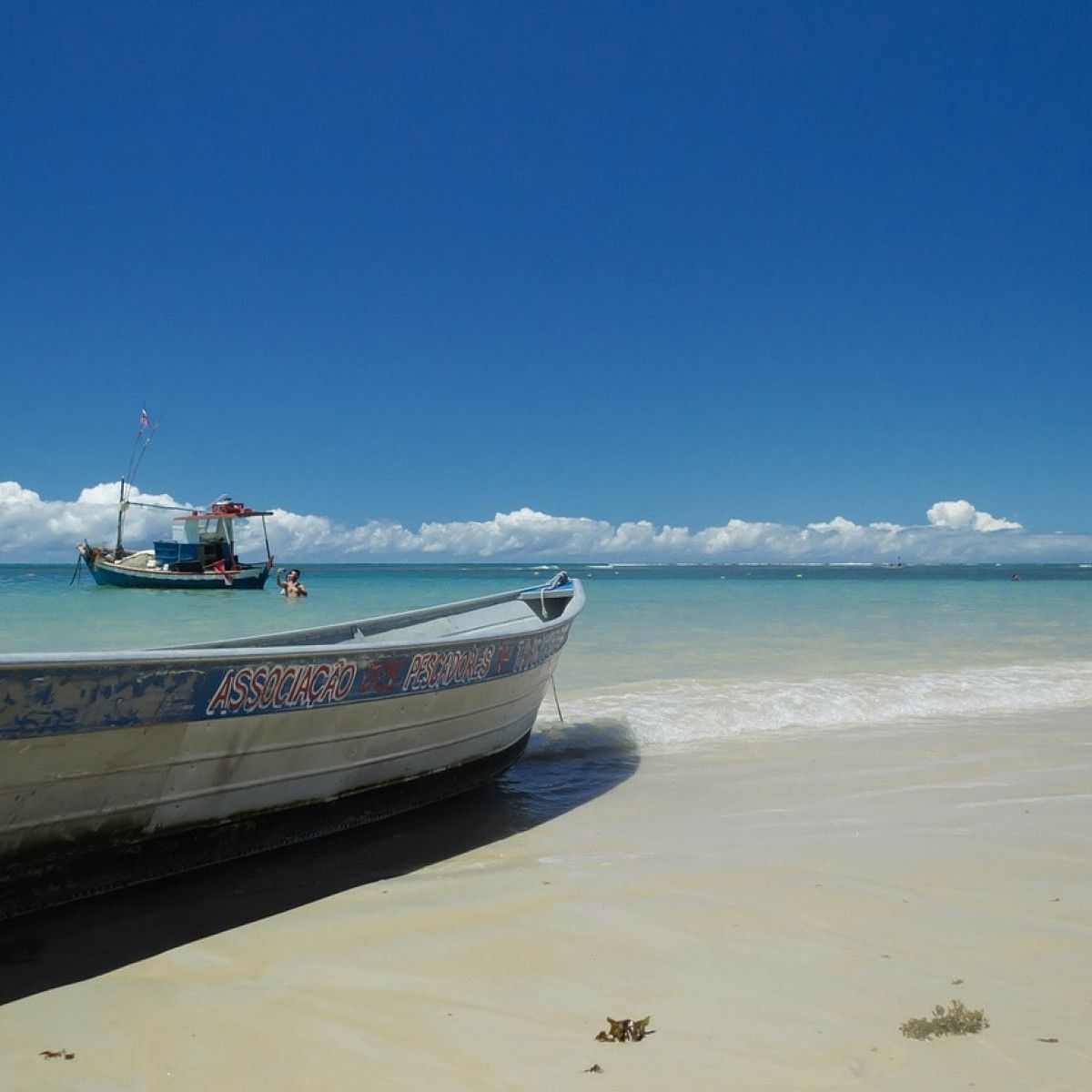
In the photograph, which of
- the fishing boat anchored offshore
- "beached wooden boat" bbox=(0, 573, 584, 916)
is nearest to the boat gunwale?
"beached wooden boat" bbox=(0, 573, 584, 916)

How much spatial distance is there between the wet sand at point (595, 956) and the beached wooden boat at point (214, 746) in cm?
23

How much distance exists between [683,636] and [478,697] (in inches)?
474

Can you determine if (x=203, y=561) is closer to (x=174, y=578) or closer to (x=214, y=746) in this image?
(x=174, y=578)

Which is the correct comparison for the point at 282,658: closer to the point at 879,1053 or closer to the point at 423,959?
the point at 423,959

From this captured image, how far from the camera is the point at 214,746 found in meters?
3.96

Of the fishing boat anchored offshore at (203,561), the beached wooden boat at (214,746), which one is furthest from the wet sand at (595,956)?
the fishing boat anchored offshore at (203,561)

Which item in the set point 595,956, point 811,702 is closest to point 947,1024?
point 595,956

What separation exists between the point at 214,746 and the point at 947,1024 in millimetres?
3080

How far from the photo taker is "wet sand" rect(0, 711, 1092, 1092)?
2.56 metres

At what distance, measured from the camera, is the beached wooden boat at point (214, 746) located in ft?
11.1

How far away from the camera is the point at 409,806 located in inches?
208

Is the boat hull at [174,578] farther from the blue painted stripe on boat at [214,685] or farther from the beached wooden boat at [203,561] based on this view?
the blue painted stripe on boat at [214,685]

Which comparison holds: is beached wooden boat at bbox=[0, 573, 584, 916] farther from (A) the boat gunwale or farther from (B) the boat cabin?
(B) the boat cabin

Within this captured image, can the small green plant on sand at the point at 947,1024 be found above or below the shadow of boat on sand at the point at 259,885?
above
